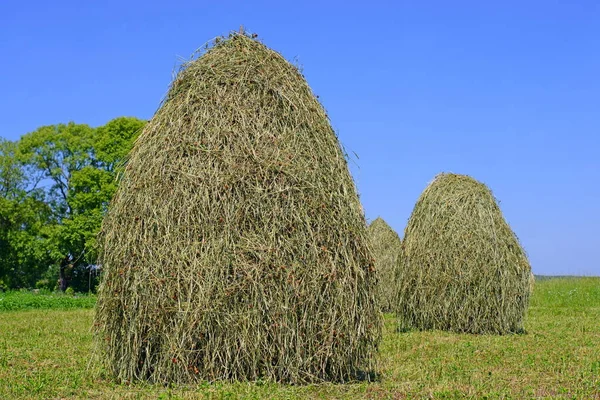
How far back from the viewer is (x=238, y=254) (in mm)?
9531

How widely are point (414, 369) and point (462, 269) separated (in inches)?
251

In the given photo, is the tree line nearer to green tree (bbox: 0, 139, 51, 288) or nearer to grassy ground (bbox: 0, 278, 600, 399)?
green tree (bbox: 0, 139, 51, 288)

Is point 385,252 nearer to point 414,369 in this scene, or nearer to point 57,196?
point 414,369

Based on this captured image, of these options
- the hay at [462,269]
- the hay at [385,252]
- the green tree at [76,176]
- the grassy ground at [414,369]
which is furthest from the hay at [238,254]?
the green tree at [76,176]

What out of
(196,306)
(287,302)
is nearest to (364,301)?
(287,302)

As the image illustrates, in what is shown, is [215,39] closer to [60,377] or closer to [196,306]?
[196,306]

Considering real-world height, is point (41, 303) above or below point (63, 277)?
below

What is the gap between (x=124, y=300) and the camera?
9.84 m

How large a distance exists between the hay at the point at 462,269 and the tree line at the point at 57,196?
33474 millimetres

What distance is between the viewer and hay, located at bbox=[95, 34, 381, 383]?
31.2ft

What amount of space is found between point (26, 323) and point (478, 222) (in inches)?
499

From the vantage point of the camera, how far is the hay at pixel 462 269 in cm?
1762

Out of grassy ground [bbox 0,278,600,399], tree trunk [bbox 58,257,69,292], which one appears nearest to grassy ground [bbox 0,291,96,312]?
grassy ground [bbox 0,278,600,399]

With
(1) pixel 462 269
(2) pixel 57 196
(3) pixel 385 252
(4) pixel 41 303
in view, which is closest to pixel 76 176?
(2) pixel 57 196
